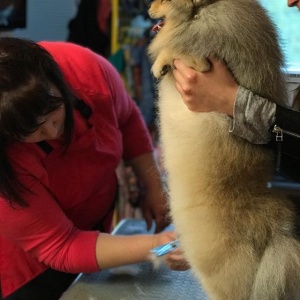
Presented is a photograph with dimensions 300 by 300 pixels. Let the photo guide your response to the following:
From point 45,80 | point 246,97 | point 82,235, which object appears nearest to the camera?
point 246,97

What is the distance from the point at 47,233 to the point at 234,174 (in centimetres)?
46

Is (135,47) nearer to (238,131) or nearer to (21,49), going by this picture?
(21,49)

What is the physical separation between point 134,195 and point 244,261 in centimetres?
131

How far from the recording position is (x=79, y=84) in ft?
3.47

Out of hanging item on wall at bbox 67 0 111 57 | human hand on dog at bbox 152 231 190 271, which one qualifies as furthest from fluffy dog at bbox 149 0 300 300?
hanging item on wall at bbox 67 0 111 57

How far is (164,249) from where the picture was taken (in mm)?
891

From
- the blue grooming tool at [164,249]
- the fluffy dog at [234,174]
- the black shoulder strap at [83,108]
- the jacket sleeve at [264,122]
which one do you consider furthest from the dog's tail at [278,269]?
the black shoulder strap at [83,108]

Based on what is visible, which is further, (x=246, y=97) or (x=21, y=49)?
(x=21, y=49)

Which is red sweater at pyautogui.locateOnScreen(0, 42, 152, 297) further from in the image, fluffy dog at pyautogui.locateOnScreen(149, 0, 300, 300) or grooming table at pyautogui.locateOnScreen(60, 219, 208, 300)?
fluffy dog at pyautogui.locateOnScreen(149, 0, 300, 300)

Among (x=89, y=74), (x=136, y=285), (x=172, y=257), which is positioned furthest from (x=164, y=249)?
(x=89, y=74)

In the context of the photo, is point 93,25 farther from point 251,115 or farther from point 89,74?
point 251,115

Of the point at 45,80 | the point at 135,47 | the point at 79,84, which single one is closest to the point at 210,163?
the point at 45,80

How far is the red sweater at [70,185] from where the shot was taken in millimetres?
935

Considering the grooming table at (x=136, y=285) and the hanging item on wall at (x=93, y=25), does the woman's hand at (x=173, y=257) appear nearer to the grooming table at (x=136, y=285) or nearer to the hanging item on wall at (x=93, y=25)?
the grooming table at (x=136, y=285)
